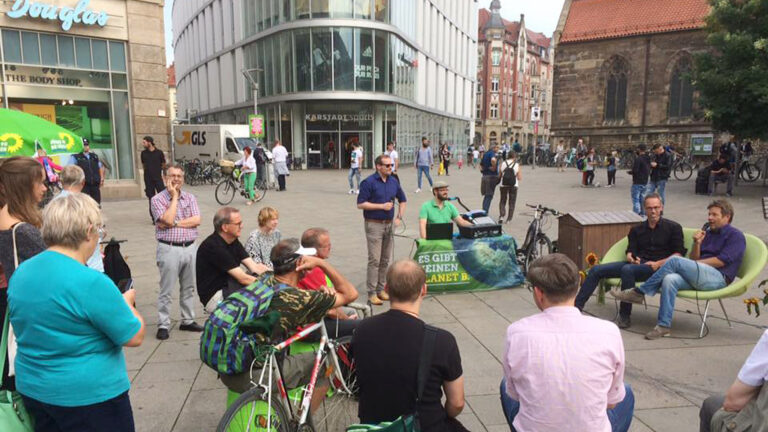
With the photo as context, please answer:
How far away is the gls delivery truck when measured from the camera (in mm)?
24698

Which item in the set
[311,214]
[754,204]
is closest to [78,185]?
[311,214]

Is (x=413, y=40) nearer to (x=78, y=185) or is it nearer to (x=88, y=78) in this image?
(x=88, y=78)

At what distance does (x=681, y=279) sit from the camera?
5.32m

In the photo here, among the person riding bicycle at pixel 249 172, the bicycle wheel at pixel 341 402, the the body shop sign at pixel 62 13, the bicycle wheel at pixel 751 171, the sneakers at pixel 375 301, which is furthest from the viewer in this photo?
the bicycle wheel at pixel 751 171

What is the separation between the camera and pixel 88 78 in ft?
53.4

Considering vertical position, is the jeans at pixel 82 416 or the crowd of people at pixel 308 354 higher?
the crowd of people at pixel 308 354

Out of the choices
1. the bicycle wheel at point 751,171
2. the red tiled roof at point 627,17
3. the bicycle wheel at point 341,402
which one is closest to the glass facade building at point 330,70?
the red tiled roof at point 627,17

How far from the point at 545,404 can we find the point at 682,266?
148 inches

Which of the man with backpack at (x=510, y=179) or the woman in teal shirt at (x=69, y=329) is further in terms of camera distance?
the man with backpack at (x=510, y=179)

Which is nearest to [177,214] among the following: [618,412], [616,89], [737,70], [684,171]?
[618,412]

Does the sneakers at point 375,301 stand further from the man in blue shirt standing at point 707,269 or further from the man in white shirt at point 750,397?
the man in white shirt at point 750,397

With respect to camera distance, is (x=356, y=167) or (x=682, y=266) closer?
(x=682, y=266)

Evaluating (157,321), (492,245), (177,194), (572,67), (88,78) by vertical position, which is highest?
(572,67)

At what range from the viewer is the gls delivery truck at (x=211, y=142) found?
24698mm
